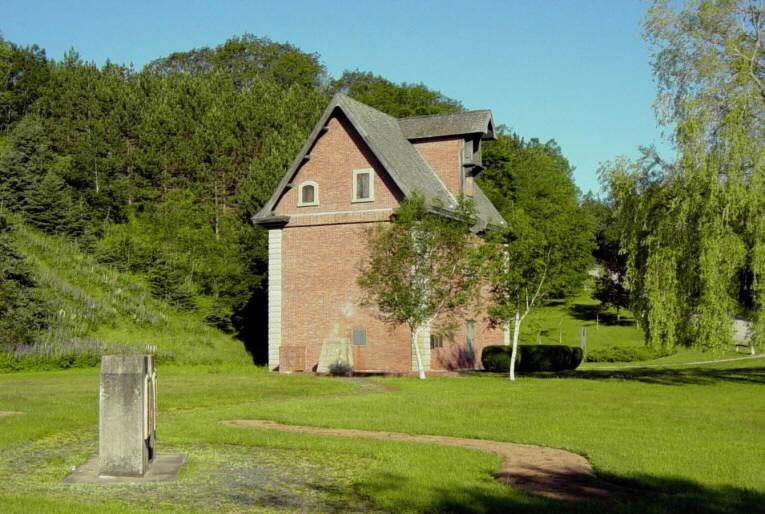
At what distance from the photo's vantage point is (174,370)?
33.2 meters

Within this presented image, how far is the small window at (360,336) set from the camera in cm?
3406

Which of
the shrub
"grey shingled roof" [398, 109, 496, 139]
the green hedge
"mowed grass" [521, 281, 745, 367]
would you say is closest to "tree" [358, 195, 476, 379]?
the green hedge

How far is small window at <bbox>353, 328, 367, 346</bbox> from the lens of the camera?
34062 mm

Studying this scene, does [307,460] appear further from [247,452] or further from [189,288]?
[189,288]

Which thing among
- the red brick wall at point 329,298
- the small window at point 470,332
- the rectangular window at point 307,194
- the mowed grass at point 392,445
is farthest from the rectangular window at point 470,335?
the mowed grass at point 392,445

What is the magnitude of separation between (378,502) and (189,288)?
41526 millimetres

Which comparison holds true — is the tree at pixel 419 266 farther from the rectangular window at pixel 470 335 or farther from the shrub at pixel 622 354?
the shrub at pixel 622 354

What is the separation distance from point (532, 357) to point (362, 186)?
398 inches

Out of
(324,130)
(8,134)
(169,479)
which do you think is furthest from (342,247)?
(8,134)

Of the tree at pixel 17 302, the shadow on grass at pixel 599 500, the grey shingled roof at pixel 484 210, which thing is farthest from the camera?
the grey shingled roof at pixel 484 210

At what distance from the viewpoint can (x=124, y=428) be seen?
10992 mm

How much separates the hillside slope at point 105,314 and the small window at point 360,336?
869 centimetres

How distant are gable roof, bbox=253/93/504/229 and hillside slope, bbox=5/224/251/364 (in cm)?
901

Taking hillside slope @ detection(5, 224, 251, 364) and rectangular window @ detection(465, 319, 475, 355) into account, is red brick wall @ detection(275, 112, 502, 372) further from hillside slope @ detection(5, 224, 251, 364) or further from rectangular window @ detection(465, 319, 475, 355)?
hillside slope @ detection(5, 224, 251, 364)
